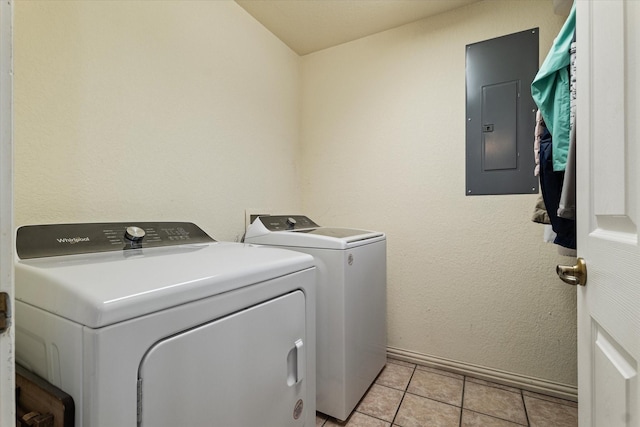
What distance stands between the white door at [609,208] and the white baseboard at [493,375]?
1.08 m

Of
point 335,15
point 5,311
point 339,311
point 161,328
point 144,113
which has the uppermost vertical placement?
point 335,15

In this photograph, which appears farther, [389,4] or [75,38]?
[389,4]

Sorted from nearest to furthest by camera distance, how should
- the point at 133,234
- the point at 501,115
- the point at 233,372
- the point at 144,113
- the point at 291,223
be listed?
the point at 233,372 → the point at 133,234 → the point at 144,113 → the point at 501,115 → the point at 291,223

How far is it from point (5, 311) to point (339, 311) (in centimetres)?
121

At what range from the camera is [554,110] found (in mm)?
1066

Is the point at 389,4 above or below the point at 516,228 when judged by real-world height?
above

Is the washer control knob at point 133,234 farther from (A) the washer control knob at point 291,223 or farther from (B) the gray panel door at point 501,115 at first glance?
(B) the gray panel door at point 501,115

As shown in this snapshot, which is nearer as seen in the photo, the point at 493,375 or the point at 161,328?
the point at 161,328

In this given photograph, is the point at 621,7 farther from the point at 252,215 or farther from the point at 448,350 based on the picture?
the point at 448,350

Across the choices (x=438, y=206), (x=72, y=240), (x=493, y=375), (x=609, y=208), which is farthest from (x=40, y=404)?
(x=493, y=375)

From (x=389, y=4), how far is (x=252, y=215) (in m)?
1.59

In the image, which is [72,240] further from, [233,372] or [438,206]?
[438,206]

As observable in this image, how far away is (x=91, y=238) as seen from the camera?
0.95 m

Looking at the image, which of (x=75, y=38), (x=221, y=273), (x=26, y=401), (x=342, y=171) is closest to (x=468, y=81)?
(x=342, y=171)
